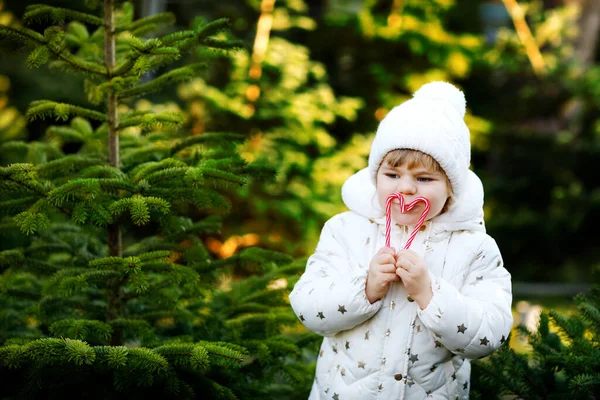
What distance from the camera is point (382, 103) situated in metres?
7.27

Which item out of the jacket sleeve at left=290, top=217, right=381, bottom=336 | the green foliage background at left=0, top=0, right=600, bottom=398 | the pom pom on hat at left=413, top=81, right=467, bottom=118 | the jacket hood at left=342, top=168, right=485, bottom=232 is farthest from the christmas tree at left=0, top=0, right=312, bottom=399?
the green foliage background at left=0, top=0, right=600, bottom=398

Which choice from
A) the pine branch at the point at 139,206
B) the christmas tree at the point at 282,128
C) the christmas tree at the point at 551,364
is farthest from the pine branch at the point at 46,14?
the christmas tree at the point at 282,128

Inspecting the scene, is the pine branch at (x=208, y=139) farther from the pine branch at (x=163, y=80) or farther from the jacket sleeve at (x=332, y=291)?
the jacket sleeve at (x=332, y=291)

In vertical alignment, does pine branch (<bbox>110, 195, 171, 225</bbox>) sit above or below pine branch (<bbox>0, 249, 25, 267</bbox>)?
above

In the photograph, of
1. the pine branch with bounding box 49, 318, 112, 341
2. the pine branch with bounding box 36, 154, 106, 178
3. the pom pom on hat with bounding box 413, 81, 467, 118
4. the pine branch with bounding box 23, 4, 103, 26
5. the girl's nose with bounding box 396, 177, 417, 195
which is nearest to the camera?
the girl's nose with bounding box 396, 177, 417, 195

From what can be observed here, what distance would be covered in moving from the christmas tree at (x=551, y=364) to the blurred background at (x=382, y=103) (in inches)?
122

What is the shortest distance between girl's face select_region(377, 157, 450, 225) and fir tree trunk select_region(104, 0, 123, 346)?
1310 mm

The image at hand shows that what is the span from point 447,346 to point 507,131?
20.0 ft

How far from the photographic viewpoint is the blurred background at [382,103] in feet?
20.7

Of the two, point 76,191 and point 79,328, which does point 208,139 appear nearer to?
point 76,191

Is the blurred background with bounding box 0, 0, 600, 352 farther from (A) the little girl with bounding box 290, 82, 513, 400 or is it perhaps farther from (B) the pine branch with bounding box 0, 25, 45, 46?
(A) the little girl with bounding box 290, 82, 513, 400

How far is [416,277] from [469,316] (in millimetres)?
204

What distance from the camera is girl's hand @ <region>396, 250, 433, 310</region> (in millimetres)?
2148

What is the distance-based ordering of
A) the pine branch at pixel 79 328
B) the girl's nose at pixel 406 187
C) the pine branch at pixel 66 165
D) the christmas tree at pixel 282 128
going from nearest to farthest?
the girl's nose at pixel 406 187 → the pine branch at pixel 79 328 → the pine branch at pixel 66 165 → the christmas tree at pixel 282 128
